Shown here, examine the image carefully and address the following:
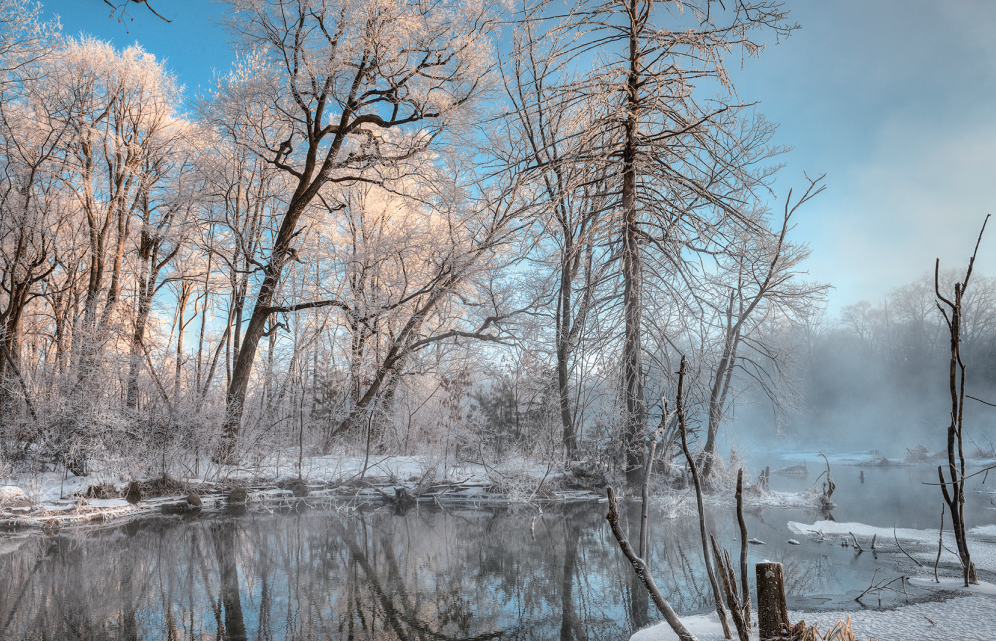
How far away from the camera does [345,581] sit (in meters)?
5.09

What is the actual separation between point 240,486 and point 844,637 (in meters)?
9.70

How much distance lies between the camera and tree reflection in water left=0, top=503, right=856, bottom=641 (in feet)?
13.0

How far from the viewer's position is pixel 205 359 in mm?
15828

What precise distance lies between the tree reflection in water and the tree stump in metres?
1.67

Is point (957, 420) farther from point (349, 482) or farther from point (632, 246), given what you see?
point (349, 482)

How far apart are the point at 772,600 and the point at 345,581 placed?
3889 millimetres

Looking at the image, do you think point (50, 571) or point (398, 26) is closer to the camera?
point (50, 571)

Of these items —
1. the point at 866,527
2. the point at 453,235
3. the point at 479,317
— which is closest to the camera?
the point at 866,527

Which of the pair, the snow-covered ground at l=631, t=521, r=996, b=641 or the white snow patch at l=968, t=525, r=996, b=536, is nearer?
the snow-covered ground at l=631, t=521, r=996, b=641

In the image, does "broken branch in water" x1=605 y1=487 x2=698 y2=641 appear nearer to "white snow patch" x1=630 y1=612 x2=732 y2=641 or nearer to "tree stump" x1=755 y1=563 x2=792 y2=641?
"tree stump" x1=755 y1=563 x2=792 y2=641

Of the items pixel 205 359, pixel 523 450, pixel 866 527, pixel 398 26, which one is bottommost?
pixel 866 527

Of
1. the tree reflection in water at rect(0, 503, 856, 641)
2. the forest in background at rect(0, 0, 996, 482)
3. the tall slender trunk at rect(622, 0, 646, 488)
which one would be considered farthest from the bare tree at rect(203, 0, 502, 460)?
the tall slender trunk at rect(622, 0, 646, 488)

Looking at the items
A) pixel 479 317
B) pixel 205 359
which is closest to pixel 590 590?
pixel 479 317

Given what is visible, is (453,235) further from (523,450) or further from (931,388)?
(931,388)
